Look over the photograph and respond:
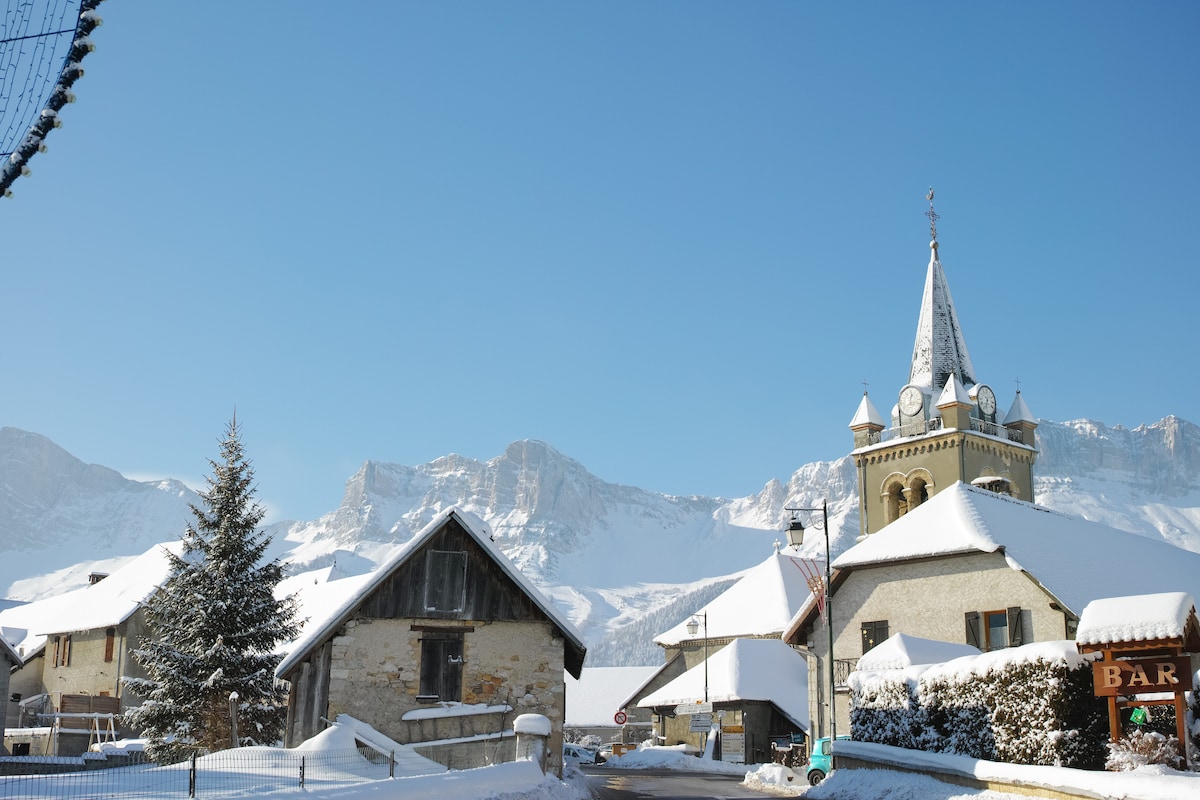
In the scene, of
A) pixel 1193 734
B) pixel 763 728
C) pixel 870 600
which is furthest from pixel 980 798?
pixel 763 728

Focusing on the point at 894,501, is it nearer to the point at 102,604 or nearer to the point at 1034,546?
the point at 1034,546

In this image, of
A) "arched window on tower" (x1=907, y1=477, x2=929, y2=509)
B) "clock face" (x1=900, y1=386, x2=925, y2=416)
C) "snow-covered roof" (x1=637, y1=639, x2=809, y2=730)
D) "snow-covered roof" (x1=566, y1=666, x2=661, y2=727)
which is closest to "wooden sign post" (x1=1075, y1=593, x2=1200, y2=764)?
"snow-covered roof" (x1=637, y1=639, x2=809, y2=730)

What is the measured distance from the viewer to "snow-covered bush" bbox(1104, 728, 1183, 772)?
50.1 ft

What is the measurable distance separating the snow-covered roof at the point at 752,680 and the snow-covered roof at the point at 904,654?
807 inches

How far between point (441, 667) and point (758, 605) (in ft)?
129

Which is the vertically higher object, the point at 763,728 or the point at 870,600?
the point at 870,600

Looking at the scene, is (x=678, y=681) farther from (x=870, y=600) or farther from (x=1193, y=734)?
(x=1193, y=734)

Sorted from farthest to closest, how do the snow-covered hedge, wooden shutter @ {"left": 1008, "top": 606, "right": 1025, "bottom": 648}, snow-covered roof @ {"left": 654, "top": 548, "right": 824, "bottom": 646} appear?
snow-covered roof @ {"left": 654, "top": 548, "right": 824, "bottom": 646} < wooden shutter @ {"left": 1008, "top": 606, "right": 1025, "bottom": 648} < the snow-covered hedge

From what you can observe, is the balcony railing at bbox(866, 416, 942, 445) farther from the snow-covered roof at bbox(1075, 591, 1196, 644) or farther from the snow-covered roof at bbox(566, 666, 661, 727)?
the snow-covered roof at bbox(1075, 591, 1196, 644)

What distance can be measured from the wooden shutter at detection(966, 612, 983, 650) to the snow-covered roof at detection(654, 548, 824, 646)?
26855mm

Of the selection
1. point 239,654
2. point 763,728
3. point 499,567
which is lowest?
point 763,728

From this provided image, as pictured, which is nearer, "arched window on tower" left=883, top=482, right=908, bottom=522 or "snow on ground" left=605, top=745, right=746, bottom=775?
"snow on ground" left=605, top=745, right=746, bottom=775

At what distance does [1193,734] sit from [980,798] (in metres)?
3.11

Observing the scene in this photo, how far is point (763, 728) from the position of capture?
152 ft
